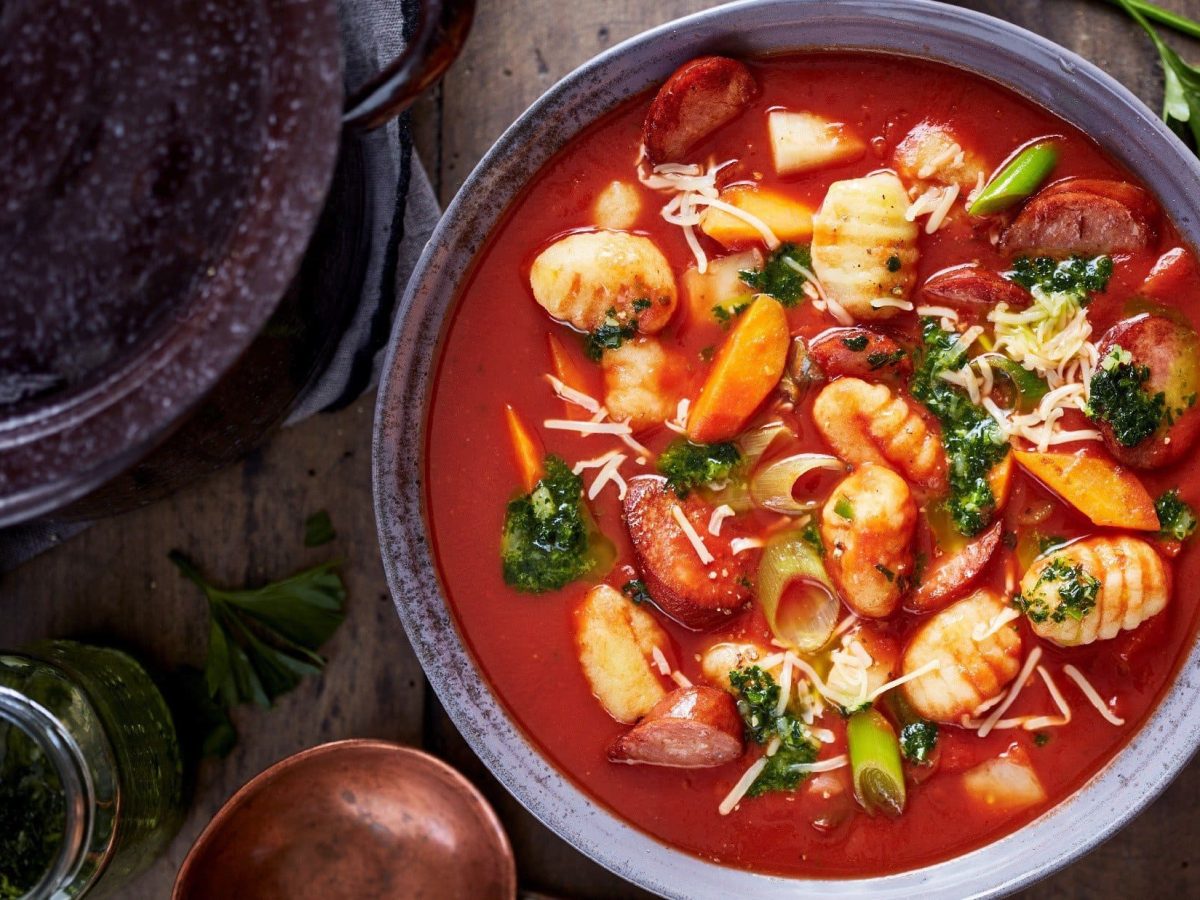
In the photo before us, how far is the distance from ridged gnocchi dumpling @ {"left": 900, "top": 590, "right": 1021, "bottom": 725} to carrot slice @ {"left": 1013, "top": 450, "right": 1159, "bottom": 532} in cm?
29

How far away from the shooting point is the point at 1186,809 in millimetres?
2975

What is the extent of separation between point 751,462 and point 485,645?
0.78 metres

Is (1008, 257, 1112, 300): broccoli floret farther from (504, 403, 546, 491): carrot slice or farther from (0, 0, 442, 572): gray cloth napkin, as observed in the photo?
(0, 0, 442, 572): gray cloth napkin

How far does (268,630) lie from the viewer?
3061 mm

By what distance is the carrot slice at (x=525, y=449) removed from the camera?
2697mm

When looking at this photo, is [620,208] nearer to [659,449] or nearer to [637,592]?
[659,449]

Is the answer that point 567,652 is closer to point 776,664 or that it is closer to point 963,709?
point 776,664

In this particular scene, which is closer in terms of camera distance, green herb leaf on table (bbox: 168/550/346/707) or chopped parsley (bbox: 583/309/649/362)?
chopped parsley (bbox: 583/309/649/362)

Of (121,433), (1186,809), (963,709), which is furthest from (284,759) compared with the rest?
(1186,809)

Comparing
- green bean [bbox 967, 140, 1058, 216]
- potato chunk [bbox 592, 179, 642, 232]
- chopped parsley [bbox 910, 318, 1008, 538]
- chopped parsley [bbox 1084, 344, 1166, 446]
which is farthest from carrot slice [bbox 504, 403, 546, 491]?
chopped parsley [bbox 1084, 344, 1166, 446]

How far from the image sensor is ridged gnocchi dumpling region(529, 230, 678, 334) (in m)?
2.55

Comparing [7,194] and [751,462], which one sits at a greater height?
[7,194]

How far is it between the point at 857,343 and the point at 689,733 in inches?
37.8

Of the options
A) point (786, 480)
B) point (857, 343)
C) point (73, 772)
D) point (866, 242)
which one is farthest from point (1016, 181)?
point (73, 772)
